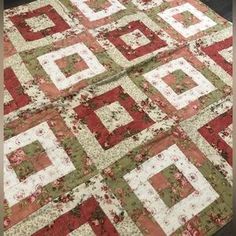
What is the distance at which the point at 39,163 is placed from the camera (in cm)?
154

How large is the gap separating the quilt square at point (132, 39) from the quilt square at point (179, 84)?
0.25ft

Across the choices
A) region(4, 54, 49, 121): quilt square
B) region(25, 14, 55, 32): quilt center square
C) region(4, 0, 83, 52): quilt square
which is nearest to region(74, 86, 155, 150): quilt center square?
region(4, 54, 49, 121): quilt square

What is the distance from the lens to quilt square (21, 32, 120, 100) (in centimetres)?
182

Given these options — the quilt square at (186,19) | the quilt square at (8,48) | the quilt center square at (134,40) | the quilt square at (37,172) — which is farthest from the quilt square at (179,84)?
the quilt square at (8,48)

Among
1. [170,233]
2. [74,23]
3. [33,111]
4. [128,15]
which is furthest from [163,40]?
[170,233]

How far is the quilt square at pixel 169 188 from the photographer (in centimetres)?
143

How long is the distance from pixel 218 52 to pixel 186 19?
0.33 metres

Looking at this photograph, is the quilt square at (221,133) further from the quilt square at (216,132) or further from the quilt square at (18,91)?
the quilt square at (18,91)

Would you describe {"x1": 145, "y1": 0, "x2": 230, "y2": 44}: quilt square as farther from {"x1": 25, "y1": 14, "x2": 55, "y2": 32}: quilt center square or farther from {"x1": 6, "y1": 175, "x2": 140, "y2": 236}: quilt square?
{"x1": 6, "y1": 175, "x2": 140, "y2": 236}: quilt square

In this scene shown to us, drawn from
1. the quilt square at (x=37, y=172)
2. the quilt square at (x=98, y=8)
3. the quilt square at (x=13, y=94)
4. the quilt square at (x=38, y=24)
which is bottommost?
the quilt square at (x=37, y=172)

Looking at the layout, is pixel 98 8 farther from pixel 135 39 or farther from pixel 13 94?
pixel 13 94

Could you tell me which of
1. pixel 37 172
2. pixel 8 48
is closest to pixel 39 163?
pixel 37 172

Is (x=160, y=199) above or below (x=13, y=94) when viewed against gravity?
below

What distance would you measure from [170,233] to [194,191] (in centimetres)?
22
